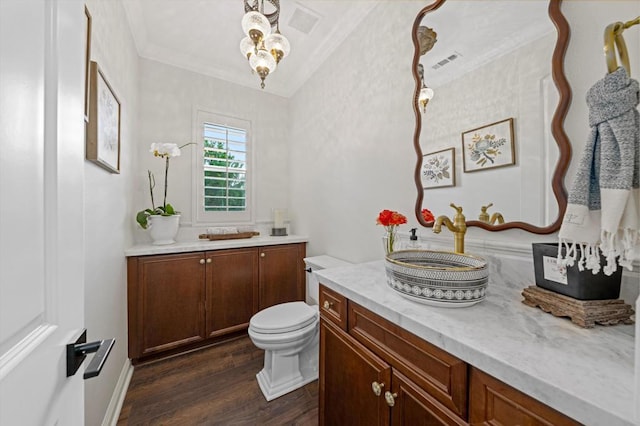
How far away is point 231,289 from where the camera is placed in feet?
7.48

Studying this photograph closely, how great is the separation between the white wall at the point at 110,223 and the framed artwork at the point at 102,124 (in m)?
0.06

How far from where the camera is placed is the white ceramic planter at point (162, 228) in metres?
2.11

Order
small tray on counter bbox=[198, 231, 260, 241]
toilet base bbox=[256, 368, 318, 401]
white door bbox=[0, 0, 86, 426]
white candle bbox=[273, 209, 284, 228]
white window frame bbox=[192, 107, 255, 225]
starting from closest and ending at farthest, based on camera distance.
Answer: white door bbox=[0, 0, 86, 426] < toilet base bbox=[256, 368, 318, 401] < small tray on counter bbox=[198, 231, 260, 241] < white window frame bbox=[192, 107, 255, 225] < white candle bbox=[273, 209, 284, 228]

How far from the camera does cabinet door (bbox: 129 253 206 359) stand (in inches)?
74.7

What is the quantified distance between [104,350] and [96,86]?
A: 1.31 meters

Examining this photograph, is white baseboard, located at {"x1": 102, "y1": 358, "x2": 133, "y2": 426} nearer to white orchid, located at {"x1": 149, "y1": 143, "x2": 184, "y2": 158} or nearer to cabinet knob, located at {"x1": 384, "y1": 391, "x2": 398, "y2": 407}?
cabinet knob, located at {"x1": 384, "y1": 391, "x2": 398, "y2": 407}

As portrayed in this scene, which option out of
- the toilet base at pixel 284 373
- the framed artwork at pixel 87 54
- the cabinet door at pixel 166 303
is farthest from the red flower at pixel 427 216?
the cabinet door at pixel 166 303

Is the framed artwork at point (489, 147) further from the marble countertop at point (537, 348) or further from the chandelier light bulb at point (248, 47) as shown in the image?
the chandelier light bulb at point (248, 47)

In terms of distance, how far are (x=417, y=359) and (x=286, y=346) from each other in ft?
3.64

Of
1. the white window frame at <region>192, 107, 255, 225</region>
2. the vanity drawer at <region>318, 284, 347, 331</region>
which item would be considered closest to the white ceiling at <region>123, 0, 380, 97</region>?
the white window frame at <region>192, 107, 255, 225</region>

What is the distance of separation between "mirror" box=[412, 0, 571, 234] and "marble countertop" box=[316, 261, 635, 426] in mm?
409

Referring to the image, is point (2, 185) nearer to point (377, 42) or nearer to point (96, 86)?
point (96, 86)

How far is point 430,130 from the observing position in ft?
4.52

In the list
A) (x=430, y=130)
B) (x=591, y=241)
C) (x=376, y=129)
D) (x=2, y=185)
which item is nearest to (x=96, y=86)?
(x=2, y=185)
